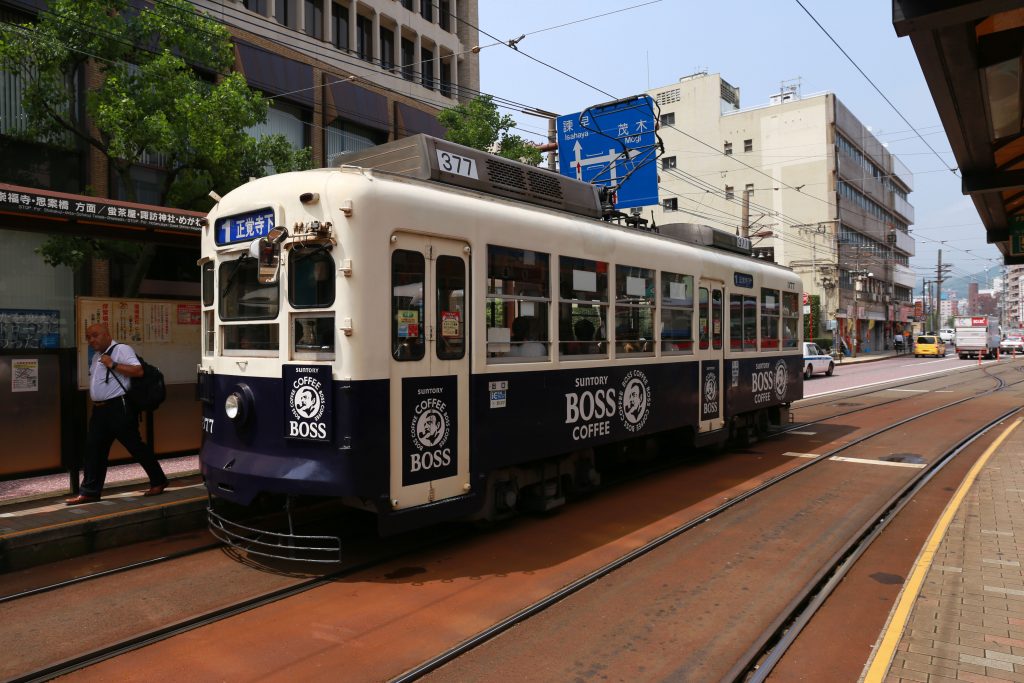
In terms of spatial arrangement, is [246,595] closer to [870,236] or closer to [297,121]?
[297,121]

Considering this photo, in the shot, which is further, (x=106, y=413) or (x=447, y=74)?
(x=447, y=74)

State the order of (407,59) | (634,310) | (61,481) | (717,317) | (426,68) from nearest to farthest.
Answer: (61,481), (634,310), (717,317), (407,59), (426,68)

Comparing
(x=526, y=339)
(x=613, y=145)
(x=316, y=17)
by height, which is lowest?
(x=526, y=339)

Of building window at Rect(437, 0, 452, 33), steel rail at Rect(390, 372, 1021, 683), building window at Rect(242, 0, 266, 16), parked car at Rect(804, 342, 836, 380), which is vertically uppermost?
building window at Rect(437, 0, 452, 33)

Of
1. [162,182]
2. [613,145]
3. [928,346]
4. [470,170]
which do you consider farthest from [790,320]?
[928,346]

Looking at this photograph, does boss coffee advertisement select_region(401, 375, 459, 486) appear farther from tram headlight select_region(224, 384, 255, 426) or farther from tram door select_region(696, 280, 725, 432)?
tram door select_region(696, 280, 725, 432)

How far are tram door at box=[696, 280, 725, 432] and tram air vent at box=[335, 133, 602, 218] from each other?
2.55 m

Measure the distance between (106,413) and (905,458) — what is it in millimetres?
10720

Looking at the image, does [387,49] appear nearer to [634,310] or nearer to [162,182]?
[162,182]

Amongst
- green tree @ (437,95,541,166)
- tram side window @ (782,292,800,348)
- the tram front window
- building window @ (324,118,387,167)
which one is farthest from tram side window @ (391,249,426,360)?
building window @ (324,118,387,167)

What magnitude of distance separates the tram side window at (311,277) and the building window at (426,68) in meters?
23.7

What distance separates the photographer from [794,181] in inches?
2013

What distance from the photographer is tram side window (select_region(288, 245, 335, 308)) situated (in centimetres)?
540

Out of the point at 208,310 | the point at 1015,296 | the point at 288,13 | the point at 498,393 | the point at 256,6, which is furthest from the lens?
the point at 1015,296
